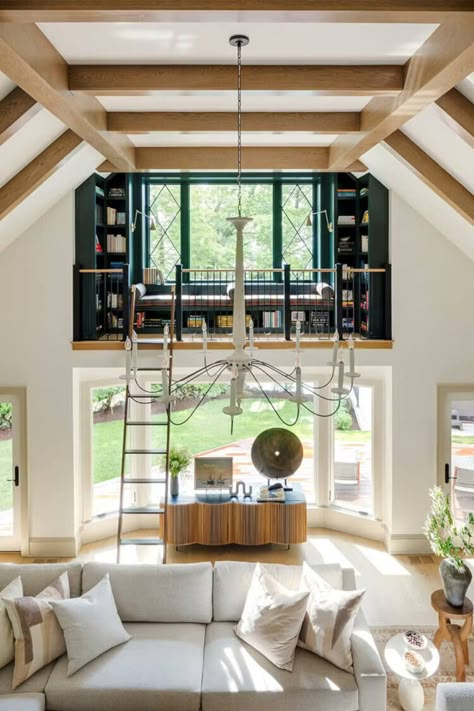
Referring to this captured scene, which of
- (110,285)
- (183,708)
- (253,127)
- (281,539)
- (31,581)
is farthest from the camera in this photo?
(110,285)

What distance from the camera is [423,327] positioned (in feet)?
24.8

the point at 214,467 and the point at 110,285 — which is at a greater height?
the point at 110,285

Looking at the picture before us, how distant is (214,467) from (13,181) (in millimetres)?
4019

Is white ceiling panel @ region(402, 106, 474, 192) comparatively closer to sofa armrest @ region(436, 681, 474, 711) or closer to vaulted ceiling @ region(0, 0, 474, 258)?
vaulted ceiling @ region(0, 0, 474, 258)

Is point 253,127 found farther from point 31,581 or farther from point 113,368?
point 31,581

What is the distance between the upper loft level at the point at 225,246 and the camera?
8.80 metres

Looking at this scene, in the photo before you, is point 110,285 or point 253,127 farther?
point 110,285

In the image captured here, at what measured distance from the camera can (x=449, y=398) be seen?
7.61m

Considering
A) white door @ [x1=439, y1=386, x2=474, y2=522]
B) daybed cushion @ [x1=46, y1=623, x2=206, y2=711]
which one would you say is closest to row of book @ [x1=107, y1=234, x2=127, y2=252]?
white door @ [x1=439, y1=386, x2=474, y2=522]

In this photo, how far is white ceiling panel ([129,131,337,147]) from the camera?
6.87 m

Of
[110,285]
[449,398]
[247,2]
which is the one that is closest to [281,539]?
[449,398]

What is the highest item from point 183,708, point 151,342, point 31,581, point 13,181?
point 13,181

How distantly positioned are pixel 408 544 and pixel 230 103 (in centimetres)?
534

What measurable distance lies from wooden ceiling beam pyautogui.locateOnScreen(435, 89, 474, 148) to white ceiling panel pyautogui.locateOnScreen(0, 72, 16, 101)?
3.12 meters
